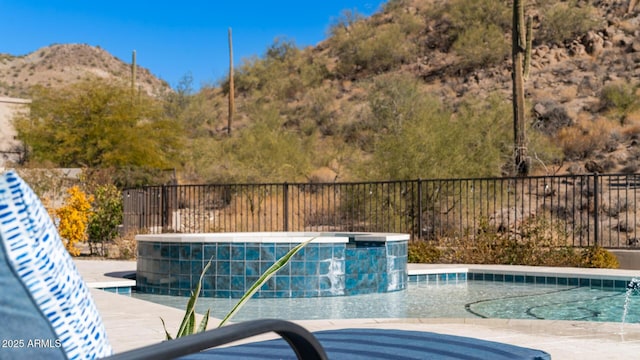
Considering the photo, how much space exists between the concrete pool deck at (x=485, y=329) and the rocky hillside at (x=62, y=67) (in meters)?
48.0

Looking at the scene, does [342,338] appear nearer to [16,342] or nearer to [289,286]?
[16,342]

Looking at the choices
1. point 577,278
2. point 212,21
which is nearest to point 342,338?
point 577,278

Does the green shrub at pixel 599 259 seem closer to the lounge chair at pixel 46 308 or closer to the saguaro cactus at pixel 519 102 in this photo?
the saguaro cactus at pixel 519 102

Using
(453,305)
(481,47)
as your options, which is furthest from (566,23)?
(453,305)

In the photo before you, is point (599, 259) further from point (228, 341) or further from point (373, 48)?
point (373, 48)

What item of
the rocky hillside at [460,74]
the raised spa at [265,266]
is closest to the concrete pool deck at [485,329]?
the raised spa at [265,266]

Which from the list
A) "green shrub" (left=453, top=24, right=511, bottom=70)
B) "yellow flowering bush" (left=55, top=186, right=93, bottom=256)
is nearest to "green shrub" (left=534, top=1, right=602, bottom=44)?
"green shrub" (left=453, top=24, right=511, bottom=70)

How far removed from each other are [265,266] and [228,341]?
696 cm

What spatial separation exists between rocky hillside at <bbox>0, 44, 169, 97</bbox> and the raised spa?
45.3 metres

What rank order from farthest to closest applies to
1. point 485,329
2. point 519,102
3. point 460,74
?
point 460,74, point 519,102, point 485,329

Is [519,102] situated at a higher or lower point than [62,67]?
lower

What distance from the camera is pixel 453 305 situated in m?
8.16

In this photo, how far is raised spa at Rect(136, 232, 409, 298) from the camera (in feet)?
28.3

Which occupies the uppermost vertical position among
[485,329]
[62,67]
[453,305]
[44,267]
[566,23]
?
[62,67]
